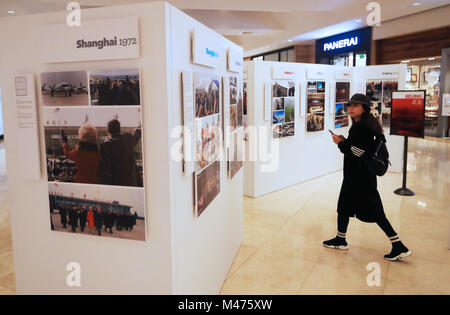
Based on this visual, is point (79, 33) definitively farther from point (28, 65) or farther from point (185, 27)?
point (185, 27)

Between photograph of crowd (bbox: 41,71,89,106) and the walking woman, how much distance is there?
9.56 ft

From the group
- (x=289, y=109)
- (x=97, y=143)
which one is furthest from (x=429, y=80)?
(x=97, y=143)

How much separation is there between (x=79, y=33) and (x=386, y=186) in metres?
6.86

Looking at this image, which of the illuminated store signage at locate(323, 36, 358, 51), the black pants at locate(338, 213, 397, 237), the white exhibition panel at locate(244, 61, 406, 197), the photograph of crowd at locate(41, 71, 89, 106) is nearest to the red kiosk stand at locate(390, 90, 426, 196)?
the white exhibition panel at locate(244, 61, 406, 197)

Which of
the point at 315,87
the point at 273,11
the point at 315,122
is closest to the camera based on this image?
the point at 315,87

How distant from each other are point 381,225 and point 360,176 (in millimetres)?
618

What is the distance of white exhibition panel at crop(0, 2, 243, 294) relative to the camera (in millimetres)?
A: 2221

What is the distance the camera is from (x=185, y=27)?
2449 mm

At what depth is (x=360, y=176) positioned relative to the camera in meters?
4.15

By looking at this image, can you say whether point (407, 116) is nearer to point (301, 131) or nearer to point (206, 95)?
point (301, 131)

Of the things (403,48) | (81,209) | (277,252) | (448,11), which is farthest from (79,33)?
(403,48)

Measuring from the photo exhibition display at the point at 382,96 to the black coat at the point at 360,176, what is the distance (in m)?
5.10

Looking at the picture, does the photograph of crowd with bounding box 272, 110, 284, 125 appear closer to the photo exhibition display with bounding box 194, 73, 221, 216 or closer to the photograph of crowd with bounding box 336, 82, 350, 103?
the photograph of crowd with bounding box 336, 82, 350, 103
